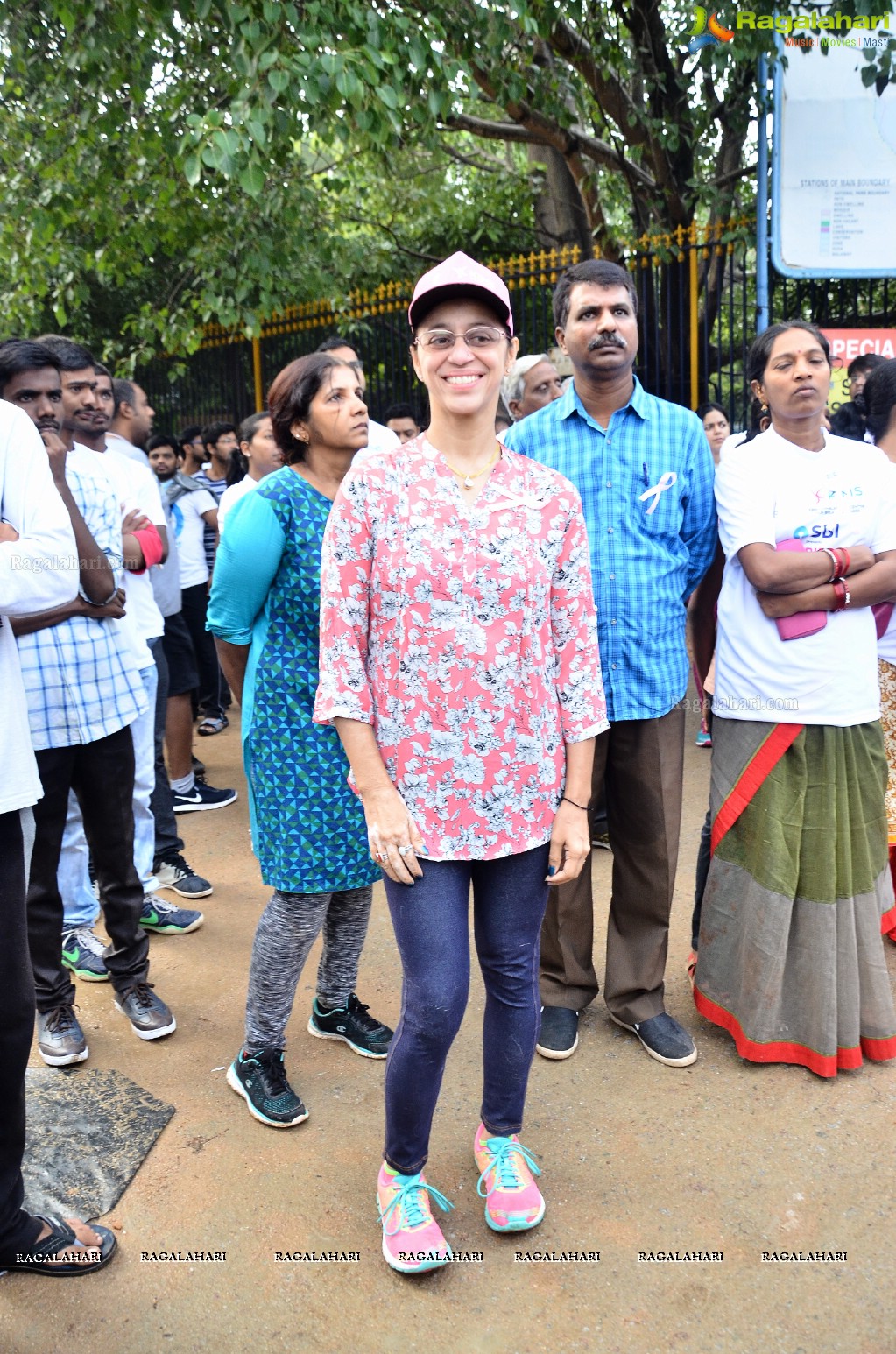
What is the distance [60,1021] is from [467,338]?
232 cm

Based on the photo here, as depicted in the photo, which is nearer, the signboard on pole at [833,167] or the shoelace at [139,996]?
the shoelace at [139,996]

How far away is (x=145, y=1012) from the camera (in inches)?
134

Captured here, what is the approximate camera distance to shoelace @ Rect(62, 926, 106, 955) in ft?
12.7

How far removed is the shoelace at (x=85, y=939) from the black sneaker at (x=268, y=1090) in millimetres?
1071

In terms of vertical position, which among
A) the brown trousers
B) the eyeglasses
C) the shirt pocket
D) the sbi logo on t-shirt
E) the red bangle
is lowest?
the brown trousers

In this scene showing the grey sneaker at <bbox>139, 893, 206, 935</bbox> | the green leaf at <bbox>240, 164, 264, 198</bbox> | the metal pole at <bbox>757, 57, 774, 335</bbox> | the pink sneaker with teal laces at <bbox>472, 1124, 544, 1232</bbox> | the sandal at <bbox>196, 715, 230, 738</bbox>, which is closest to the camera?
the pink sneaker with teal laces at <bbox>472, 1124, 544, 1232</bbox>

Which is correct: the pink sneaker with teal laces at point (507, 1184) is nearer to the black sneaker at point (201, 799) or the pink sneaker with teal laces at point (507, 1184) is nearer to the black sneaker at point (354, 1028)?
the black sneaker at point (354, 1028)

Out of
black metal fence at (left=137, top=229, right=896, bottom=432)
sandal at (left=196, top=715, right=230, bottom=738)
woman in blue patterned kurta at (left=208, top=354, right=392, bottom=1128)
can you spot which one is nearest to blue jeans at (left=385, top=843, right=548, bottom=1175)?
woman in blue patterned kurta at (left=208, top=354, right=392, bottom=1128)

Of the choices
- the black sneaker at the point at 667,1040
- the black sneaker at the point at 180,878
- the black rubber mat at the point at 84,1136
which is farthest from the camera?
the black sneaker at the point at 180,878

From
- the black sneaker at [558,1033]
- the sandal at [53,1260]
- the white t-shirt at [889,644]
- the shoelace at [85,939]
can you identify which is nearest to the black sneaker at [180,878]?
the shoelace at [85,939]

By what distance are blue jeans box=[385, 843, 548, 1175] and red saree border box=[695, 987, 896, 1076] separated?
0.90 meters

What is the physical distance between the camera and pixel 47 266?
29.0 feet

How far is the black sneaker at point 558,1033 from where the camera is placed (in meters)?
3.21

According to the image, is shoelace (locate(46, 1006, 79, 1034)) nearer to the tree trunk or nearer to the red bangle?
the red bangle
